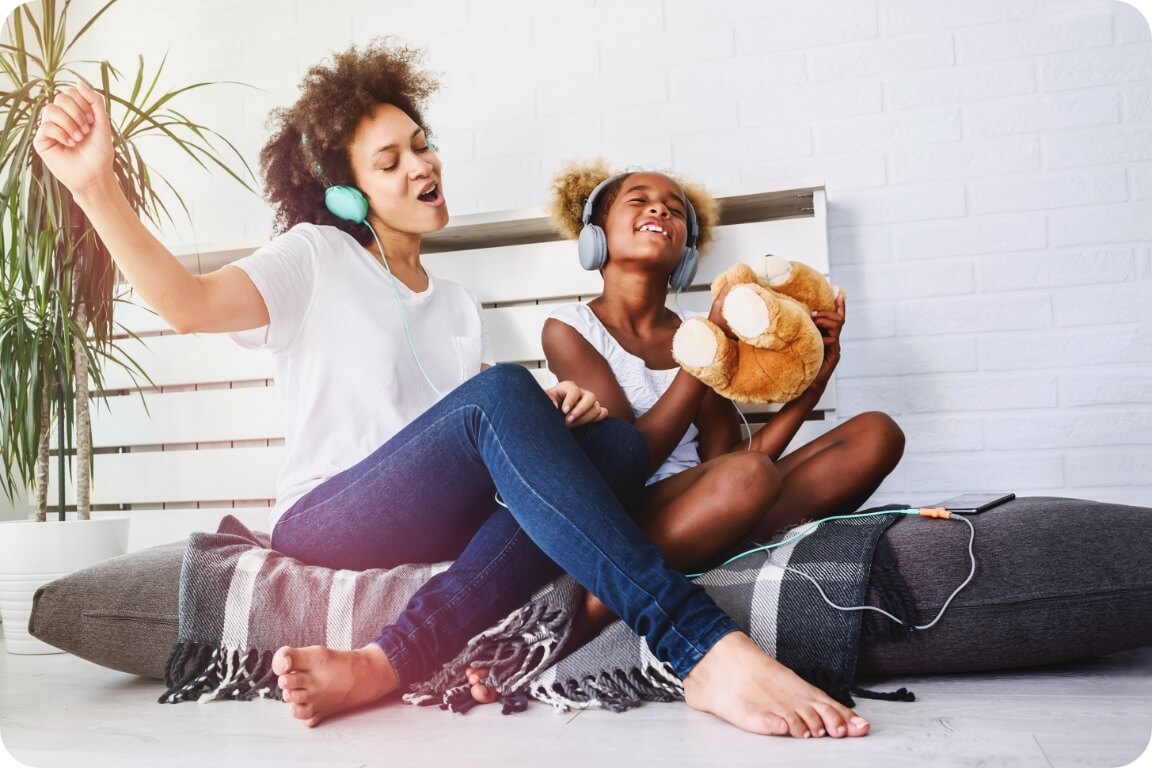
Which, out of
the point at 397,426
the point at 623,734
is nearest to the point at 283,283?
the point at 397,426

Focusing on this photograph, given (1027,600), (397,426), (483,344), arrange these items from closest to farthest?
(1027,600)
(397,426)
(483,344)

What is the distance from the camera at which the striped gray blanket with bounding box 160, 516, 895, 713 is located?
1.14 meters

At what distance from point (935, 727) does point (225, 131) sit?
6.72 ft

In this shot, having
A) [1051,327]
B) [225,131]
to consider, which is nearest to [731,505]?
[1051,327]

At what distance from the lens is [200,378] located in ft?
6.84

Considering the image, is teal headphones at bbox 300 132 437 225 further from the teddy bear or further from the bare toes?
the bare toes

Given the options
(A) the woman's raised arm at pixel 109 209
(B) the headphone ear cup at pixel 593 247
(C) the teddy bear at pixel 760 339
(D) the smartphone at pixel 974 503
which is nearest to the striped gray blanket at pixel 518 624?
(D) the smartphone at pixel 974 503

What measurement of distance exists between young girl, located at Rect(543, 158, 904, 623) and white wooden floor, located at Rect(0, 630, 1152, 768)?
0.27 m

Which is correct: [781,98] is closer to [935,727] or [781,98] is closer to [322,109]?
[322,109]

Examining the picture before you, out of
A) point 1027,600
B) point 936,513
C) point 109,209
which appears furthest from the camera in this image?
point 936,513

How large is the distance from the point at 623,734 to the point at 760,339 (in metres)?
0.61

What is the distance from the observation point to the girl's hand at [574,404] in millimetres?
1227

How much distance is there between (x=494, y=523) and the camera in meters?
1.18

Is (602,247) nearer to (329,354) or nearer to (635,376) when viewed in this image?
(635,376)
